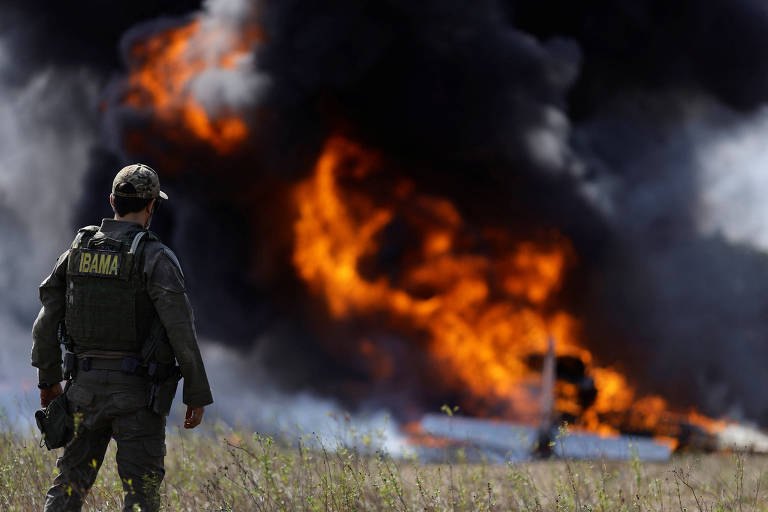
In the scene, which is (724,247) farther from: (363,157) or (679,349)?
(363,157)

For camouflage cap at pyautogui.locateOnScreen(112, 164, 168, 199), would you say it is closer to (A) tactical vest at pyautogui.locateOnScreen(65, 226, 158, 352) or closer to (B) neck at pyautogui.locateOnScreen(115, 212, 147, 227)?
(B) neck at pyautogui.locateOnScreen(115, 212, 147, 227)

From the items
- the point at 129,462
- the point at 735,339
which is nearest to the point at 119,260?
the point at 129,462

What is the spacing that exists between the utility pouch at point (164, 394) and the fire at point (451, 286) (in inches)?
721

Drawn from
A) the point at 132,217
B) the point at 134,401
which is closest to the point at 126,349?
the point at 134,401

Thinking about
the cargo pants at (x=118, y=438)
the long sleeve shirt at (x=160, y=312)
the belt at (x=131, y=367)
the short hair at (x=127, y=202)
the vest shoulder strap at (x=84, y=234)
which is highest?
the short hair at (x=127, y=202)

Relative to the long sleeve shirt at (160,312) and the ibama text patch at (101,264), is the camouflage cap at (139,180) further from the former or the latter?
the ibama text patch at (101,264)

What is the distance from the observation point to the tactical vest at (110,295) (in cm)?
409

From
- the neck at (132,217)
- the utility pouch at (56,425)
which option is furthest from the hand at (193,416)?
the neck at (132,217)

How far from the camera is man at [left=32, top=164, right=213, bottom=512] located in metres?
4.02

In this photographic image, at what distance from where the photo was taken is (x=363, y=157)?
23.6 metres

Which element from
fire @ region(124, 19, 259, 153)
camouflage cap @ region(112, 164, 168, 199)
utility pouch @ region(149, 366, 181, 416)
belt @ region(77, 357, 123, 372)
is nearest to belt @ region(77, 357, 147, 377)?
belt @ region(77, 357, 123, 372)

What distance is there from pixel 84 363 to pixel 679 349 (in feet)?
80.8

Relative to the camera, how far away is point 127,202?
4.19 metres

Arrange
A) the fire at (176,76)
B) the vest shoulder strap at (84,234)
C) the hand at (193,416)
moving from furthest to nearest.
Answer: the fire at (176,76), the vest shoulder strap at (84,234), the hand at (193,416)
